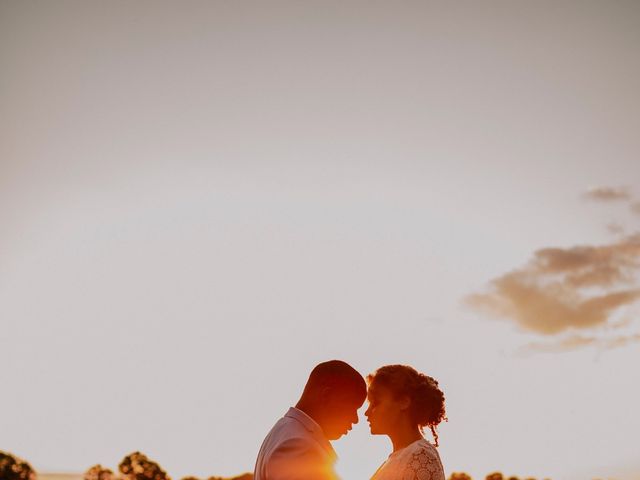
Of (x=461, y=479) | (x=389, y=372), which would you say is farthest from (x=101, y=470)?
(x=389, y=372)

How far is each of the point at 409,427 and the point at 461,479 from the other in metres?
139

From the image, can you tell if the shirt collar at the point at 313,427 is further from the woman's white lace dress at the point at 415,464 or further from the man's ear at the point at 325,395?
the woman's white lace dress at the point at 415,464

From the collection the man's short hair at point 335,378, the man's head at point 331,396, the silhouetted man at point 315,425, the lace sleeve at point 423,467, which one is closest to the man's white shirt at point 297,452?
the silhouetted man at point 315,425

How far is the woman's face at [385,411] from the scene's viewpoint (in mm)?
10141

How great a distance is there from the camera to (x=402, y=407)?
33.3ft

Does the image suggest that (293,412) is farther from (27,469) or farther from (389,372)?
(27,469)

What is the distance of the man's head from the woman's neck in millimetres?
2579

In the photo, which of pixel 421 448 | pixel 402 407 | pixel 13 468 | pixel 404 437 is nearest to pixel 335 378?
pixel 421 448

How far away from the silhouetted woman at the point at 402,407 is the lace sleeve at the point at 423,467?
23 centimetres

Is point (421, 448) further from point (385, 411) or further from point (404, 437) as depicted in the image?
→ point (385, 411)

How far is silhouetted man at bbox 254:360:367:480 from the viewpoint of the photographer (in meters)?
7.28

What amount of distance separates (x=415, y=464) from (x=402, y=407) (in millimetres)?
935

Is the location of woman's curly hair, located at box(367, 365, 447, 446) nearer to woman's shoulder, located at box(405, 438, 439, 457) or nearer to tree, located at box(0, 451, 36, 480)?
woman's shoulder, located at box(405, 438, 439, 457)

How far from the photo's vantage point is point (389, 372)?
10.4 meters
